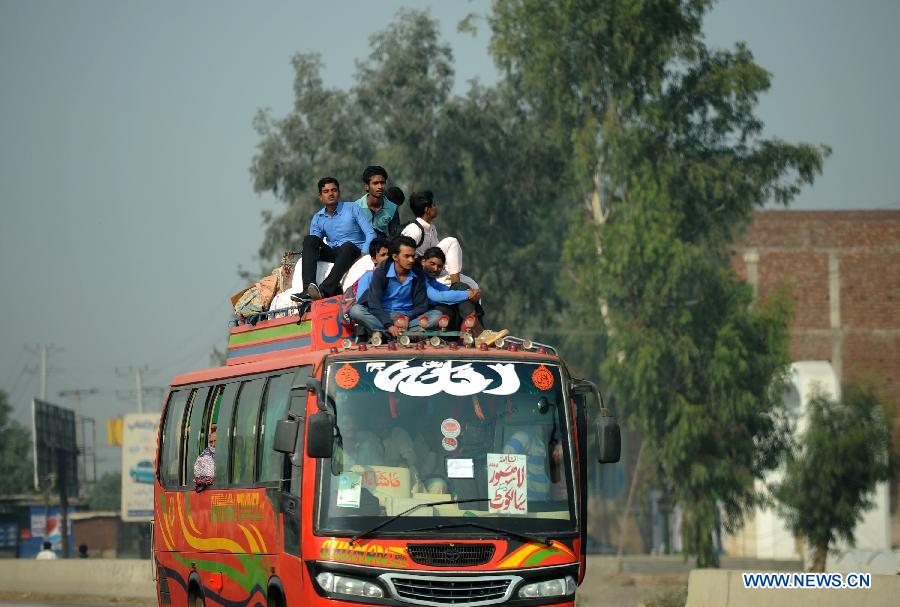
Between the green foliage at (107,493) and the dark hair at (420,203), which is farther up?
the dark hair at (420,203)

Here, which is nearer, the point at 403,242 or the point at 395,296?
the point at 403,242

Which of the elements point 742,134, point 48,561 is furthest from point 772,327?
point 48,561

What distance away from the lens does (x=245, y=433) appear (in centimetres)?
1352

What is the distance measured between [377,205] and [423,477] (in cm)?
462

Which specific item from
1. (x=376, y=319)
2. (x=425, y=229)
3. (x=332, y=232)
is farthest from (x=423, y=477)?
(x=332, y=232)

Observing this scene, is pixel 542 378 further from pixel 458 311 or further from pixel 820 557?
pixel 820 557

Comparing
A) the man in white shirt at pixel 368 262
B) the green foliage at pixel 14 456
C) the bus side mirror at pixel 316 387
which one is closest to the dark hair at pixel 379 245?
the man in white shirt at pixel 368 262

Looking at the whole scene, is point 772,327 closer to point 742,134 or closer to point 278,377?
point 742,134

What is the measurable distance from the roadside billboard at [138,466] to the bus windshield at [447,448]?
44.7 m

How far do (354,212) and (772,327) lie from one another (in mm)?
27668

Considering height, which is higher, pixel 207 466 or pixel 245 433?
pixel 245 433

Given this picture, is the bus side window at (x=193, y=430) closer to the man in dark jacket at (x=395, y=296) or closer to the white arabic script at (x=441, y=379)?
the man in dark jacket at (x=395, y=296)

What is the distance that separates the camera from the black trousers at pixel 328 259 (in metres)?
14.4

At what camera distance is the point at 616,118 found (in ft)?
139
